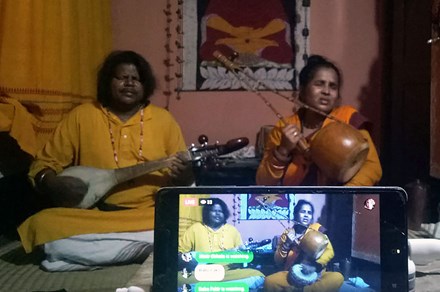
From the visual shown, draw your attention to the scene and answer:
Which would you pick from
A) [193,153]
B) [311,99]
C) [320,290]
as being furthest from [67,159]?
[320,290]

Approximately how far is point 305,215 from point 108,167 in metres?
1.19

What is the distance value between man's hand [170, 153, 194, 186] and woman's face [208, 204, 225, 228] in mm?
1009

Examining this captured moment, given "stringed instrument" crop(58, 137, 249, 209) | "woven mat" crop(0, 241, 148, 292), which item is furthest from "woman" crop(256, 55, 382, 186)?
"woven mat" crop(0, 241, 148, 292)

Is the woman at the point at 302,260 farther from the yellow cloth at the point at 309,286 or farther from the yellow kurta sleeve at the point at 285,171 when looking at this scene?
the yellow kurta sleeve at the point at 285,171

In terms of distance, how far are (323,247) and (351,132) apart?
750 mm

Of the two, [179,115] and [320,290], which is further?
[179,115]

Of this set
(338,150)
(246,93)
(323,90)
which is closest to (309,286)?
(338,150)

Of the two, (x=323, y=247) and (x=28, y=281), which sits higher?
(x=323, y=247)

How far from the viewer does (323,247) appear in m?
0.77

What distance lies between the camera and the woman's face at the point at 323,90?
5.42ft

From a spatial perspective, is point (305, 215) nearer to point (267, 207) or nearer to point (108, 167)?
point (267, 207)

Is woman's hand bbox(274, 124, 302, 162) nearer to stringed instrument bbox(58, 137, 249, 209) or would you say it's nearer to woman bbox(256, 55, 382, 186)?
woman bbox(256, 55, 382, 186)

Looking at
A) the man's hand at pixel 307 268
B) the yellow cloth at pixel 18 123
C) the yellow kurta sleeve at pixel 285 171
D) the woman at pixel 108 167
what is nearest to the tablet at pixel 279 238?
the man's hand at pixel 307 268

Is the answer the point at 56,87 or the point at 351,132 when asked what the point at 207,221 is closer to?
the point at 351,132
